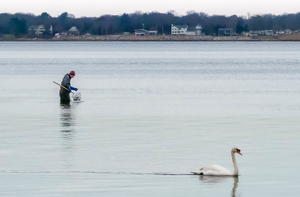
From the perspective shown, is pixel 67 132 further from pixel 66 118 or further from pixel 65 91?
pixel 65 91

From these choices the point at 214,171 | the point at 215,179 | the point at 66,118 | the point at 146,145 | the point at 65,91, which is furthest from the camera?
the point at 65,91

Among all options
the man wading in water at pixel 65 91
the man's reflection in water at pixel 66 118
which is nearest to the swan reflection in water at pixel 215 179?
the man's reflection in water at pixel 66 118

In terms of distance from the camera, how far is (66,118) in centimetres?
2136

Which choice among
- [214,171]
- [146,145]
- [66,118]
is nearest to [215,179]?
[214,171]

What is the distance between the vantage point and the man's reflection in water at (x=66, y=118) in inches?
738

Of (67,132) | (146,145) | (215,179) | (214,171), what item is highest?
(214,171)

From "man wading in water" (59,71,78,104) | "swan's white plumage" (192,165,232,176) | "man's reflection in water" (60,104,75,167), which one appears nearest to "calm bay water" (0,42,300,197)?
"man's reflection in water" (60,104,75,167)

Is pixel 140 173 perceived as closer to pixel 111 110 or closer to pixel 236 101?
pixel 111 110

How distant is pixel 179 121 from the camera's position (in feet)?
67.0

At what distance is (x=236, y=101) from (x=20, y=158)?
1630 centimetres

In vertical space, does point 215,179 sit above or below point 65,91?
above

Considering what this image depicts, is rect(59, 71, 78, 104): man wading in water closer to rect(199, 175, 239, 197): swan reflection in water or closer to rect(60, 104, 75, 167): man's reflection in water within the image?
rect(60, 104, 75, 167): man's reflection in water

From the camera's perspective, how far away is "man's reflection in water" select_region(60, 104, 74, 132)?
1873cm

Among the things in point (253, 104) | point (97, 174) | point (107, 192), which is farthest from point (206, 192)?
point (253, 104)
